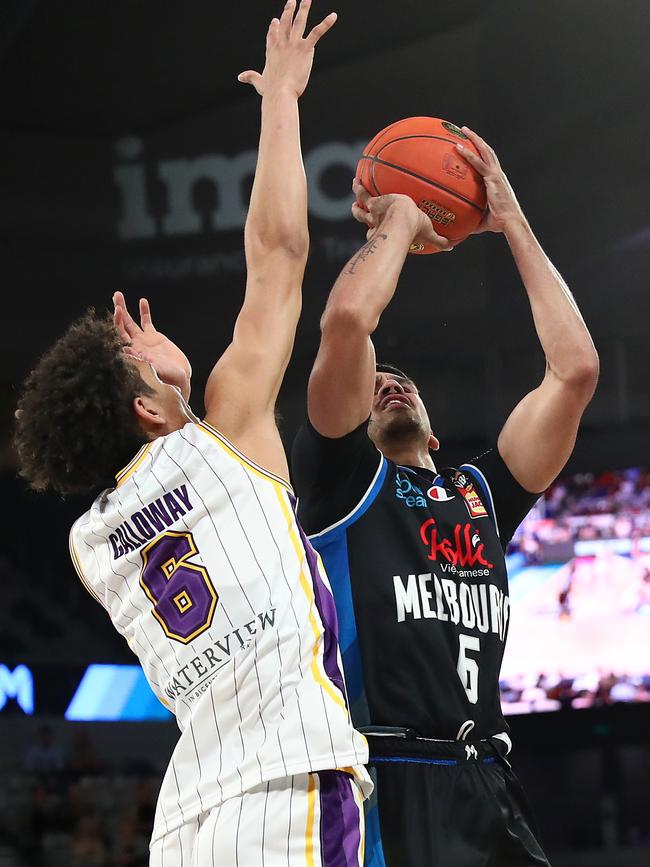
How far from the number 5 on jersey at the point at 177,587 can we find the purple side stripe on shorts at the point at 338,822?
30cm

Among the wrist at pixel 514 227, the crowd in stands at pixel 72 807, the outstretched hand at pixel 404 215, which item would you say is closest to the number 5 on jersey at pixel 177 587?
the outstretched hand at pixel 404 215

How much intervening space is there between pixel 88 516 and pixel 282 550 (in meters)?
0.38

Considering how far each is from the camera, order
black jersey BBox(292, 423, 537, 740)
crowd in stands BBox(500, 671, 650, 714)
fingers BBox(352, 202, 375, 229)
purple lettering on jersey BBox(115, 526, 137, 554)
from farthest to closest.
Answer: crowd in stands BBox(500, 671, 650, 714) < fingers BBox(352, 202, 375, 229) < black jersey BBox(292, 423, 537, 740) < purple lettering on jersey BBox(115, 526, 137, 554)

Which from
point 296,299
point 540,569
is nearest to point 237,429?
point 296,299

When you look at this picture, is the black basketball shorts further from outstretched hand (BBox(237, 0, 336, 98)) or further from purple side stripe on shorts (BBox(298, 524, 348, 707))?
outstretched hand (BBox(237, 0, 336, 98))

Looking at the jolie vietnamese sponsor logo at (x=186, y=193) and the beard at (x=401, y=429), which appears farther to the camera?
the jolie vietnamese sponsor logo at (x=186, y=193)

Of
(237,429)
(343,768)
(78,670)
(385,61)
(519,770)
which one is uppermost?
(385,61)

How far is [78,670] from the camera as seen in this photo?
788 cm

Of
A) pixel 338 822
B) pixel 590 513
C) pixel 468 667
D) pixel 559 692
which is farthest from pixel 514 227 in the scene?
pixel 559 692

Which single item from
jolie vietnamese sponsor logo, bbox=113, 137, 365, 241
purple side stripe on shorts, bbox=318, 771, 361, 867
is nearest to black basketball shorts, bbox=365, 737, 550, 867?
purple side stripe on shorts, bbox=318, 771, 361, 867

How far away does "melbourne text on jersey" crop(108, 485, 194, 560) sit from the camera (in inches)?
70.2

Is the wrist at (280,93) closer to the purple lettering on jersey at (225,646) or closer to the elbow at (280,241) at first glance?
the elbow at (280,241)

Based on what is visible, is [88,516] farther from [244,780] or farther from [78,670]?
[78,670]

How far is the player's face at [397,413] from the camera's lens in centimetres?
273
